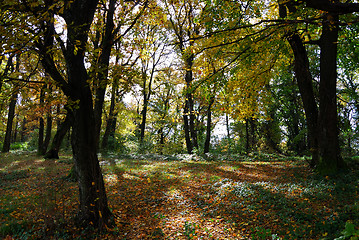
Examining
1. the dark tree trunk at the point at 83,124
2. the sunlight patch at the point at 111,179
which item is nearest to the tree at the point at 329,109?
the dark tree trunk at the point at 83,124

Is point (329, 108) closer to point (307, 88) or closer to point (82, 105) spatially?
point (307, 88)

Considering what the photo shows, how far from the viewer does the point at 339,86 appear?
22672 mm

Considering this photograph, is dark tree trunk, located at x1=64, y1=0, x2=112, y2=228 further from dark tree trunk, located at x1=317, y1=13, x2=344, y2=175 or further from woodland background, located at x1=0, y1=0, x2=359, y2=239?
dark tree trunk, located at x1=317, y1=13, x2=344, y2=175

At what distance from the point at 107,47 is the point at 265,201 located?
715 centimetres

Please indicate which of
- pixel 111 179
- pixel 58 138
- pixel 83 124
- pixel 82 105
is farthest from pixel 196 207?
pixel 58 138

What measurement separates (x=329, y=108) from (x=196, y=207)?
569cm

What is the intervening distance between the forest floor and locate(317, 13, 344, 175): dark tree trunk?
0.59 m

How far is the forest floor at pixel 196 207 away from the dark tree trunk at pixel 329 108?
1.93 feet

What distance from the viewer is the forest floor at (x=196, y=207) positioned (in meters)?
4.65

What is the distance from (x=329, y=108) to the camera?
7.65 meters

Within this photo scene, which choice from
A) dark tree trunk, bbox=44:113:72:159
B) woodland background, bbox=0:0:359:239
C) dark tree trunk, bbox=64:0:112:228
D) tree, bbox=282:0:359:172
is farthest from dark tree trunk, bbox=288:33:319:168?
dark tree trunk, bbox=44:113:72:159

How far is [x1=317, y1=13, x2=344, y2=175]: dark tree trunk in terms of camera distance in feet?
24.8

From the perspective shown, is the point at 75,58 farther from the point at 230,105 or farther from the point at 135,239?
the point at 230,105

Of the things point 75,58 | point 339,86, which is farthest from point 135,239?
point 339,86
